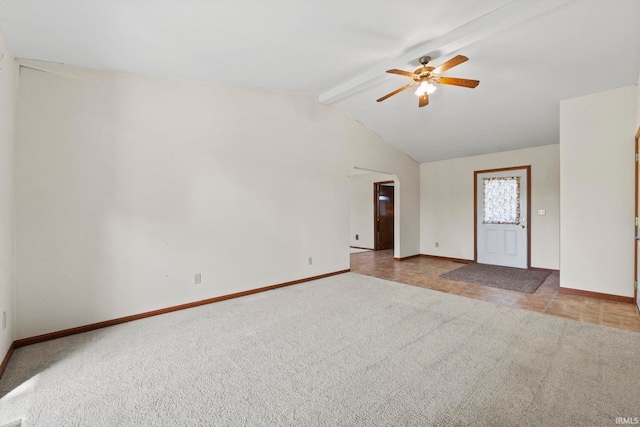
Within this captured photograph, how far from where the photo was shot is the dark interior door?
8.04 metres

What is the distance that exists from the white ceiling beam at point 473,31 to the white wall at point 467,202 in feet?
12.3

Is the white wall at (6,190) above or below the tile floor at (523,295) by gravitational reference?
above

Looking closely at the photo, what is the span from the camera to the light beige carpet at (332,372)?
167 cm

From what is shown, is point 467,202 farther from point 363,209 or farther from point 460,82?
point 460,82

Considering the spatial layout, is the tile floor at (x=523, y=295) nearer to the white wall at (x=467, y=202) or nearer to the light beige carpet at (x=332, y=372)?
the light beige carpet at (x=332, y=372)

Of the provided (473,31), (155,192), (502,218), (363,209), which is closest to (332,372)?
(155,192)

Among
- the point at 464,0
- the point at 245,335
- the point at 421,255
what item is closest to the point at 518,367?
the point at 245,335

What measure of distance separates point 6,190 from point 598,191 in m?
6.26

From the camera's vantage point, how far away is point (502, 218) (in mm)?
5914

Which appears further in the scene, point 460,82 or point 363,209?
point 363,209

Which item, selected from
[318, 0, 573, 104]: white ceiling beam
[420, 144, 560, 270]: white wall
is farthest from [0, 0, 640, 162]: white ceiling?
[420, 144, 560, 270]: white wall

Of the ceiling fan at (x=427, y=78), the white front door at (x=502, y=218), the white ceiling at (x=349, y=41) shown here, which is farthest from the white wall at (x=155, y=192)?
the white front door at (x=502, y=218)

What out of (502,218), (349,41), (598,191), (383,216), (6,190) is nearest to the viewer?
(6,190)

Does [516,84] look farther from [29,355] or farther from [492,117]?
[29,355]
